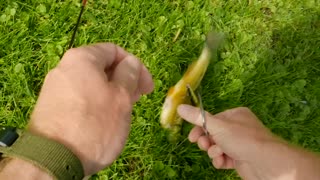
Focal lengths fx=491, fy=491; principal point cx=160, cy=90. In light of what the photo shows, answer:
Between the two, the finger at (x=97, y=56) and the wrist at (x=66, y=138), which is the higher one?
the finger at (x=97, y=56)

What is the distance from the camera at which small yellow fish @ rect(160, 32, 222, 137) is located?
99.6 inches

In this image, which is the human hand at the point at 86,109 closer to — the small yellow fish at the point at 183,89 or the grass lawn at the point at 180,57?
the small yellow fish at the point at 183,89

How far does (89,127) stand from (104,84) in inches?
6.1

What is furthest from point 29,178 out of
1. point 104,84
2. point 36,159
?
point 104,84

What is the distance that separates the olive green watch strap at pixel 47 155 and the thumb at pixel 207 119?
0.72 m

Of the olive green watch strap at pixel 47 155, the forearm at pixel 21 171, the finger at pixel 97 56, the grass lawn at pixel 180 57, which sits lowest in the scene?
the grass lawn at pixel 180 57

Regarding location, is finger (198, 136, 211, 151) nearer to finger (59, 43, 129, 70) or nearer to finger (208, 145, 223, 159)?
finger (208, 145, 223, 159)

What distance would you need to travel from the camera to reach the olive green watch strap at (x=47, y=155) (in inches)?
57.4

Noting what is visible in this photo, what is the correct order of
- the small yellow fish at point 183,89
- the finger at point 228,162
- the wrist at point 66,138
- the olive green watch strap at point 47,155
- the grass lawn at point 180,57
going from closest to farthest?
the olive green watch strap at point 47,155 → the wrist at point 66,138 → the finger at point 228,162 → the small yellow fish at point 183,89 → the grass lawn at point 180,57

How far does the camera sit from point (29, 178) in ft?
4.84

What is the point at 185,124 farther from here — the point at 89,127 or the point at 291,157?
the point at 89,127

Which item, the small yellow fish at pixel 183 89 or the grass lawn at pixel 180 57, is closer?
the small yellow fish at pixel 183 89

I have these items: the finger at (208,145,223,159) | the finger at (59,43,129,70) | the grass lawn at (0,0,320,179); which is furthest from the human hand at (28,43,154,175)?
the grass lawn at (0,0,320,179)

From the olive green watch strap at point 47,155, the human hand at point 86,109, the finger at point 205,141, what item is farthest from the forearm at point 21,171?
the finger at point 205,141
